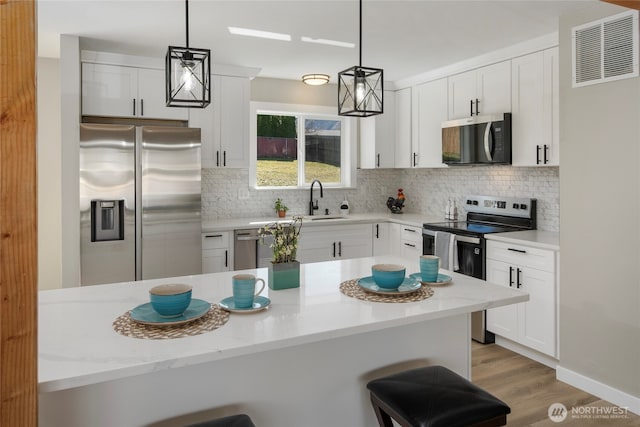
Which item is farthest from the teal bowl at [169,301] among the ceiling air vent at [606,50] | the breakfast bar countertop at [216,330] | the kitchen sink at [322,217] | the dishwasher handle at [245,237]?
the kitchen sink at [322,217]

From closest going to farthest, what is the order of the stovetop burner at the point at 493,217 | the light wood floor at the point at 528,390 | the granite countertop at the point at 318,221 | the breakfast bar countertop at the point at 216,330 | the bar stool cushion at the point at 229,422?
1. the breakfast bar countertop at the point at 216,330
2. the bar stool cushion at the point at 229,422
3. the light wood floor at the point at 528,390
4. the stovetop burner at the point at 493,217
5. the granite countertop at the point at 318,221

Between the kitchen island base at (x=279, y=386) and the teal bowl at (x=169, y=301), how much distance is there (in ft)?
0.64

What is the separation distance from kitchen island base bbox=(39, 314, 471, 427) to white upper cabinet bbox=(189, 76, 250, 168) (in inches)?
118

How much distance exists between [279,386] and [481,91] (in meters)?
3.40

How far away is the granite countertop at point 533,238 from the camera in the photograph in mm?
3266

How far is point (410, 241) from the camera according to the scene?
4.68 metres

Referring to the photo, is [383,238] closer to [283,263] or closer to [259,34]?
[259,34]

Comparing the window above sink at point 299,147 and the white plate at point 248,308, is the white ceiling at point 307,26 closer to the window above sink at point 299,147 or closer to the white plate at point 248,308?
the window above sink at point 299,147

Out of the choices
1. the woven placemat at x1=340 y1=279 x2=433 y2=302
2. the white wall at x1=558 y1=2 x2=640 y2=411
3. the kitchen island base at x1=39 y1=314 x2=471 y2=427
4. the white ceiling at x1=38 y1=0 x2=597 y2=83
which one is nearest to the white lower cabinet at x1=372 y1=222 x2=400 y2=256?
the white ceiling at x1=38 y1=0 x2=597 y2=83

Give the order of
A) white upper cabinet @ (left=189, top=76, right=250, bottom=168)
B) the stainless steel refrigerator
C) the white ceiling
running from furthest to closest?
white upper cabinet @ (left=189, top=76, right=250, bottom=168)
the stainless steel refrigerator
the white ceiling

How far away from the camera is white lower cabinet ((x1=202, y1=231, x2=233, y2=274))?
414 cm

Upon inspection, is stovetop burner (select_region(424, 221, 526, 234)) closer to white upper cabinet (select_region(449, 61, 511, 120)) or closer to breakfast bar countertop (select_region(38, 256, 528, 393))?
white upper cabinet (select_region(449, 61, 511, 120))

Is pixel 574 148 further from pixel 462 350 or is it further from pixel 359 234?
pixel 359 234

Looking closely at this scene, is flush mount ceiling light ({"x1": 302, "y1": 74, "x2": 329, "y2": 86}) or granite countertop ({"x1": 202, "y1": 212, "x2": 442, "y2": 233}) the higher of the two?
flush mount ceiling light ({"x1": 302, "y1": 74, "x2": 329, "y2": 86})
